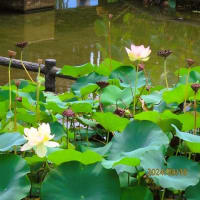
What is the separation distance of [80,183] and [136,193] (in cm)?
12

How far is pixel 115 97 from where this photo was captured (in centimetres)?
148

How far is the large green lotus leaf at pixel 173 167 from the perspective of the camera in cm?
98

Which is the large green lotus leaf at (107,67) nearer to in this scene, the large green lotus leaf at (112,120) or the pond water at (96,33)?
the large green lotus leaf at (112,120)

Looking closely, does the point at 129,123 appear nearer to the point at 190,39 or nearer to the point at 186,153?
the point at 186,153

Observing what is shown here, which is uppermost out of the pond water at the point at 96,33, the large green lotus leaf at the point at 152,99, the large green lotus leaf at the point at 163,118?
the large green lotus leaf at the point at 163,118

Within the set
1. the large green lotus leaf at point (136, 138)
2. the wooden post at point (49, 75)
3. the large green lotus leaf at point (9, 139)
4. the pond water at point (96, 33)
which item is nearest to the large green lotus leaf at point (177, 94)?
the large green lotus leaf at point (136, 138)

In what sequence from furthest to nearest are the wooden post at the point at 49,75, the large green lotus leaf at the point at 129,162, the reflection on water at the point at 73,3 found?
1. the reflection on water at the point at 73,3
2. the wooden post at the point at 49,75
3. the large green lotus leaf at the point at 129,162

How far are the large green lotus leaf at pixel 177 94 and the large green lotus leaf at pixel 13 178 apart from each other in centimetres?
50

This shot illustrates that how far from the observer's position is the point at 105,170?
3.27 feet

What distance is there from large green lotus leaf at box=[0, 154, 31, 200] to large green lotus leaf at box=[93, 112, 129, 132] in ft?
0.83

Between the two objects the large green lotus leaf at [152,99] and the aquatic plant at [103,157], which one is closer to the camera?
the aquatic plant at [103,157]

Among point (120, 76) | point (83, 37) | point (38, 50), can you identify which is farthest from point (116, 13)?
point (120, 76)

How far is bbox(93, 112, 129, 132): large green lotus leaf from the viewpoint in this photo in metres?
1.19

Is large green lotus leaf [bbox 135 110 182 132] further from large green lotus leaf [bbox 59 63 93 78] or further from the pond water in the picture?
the pond water
